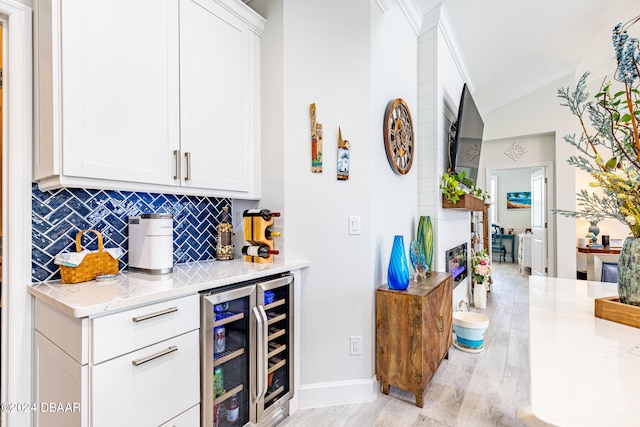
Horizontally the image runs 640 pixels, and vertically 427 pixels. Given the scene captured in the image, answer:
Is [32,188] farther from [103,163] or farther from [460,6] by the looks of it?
[460,6]

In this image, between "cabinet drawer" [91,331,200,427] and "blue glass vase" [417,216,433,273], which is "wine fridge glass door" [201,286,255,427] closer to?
"cabinet drawer" [91,331,200,427]

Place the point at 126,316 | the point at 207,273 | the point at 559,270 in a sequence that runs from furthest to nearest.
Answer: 1. the point at 559,270
2. the point at 207,273
3. the point at 126,316

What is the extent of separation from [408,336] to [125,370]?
5.07 ft

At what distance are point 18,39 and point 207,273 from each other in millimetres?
1349

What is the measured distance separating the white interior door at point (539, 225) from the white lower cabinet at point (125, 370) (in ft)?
19.3

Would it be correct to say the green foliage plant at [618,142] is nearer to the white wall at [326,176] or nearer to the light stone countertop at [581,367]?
the light stone countertop at [581,367]

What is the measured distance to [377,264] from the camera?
7.22 feet

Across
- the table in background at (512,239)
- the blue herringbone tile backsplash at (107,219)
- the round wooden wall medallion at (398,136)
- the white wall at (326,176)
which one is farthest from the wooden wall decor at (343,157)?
the table in background at (512,239)

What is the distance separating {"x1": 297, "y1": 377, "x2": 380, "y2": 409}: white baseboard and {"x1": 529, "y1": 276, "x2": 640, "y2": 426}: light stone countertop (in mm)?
1282

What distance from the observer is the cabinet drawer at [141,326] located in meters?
1.09

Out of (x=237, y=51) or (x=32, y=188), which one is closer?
(x=32, y=188)

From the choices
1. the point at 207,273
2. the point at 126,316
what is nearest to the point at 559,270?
the point at 207,273

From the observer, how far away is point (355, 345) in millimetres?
2084

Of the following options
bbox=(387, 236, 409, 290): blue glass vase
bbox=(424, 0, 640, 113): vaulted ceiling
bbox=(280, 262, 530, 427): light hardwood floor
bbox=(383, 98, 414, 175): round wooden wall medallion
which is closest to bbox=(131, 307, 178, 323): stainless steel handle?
bbox=(280, 262, 530, 427): light hardwood floor
